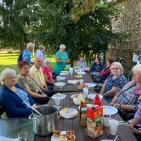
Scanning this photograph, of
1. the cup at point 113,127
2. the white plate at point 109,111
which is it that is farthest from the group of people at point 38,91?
the cup at point 113,127

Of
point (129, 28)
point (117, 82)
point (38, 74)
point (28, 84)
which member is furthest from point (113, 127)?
point (129, 28)

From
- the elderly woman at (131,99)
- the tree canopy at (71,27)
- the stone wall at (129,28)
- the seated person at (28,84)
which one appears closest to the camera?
the elderly woman at (131,99)

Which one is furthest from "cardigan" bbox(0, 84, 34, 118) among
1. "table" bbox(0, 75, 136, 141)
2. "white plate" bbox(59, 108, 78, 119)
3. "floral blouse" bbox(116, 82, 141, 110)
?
"floral blouse" bbox(116, 82, 141, 110)

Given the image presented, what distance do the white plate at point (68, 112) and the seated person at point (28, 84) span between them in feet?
4.14

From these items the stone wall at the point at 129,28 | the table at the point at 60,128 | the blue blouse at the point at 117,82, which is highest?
the stone wall at the point at 129,28

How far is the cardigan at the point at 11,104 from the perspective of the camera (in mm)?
2648

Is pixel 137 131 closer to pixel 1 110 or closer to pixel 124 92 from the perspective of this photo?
pixel 124 92

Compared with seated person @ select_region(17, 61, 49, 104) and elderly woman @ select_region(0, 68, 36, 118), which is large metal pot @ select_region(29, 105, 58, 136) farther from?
seated person @ select_region(17, 61, 49, 104)

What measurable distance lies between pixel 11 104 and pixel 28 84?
1.24 m

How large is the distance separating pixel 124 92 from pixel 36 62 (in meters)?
1.72

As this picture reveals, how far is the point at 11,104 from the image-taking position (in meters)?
2.66

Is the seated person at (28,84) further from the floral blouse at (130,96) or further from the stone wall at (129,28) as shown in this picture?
the stone wall at (129,28)

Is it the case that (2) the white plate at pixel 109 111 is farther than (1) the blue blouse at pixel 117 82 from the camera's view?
No

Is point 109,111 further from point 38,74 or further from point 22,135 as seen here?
point 38,74
